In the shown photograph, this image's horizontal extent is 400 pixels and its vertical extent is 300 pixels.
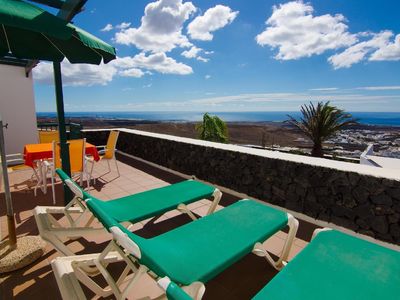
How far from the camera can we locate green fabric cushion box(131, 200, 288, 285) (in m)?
1.62

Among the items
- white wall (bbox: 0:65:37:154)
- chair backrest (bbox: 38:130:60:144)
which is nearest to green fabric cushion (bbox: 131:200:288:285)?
chair backrest (bbox: 38:130:60:144)

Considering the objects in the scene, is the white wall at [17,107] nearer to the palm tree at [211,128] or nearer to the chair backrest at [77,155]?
the chair backrest at [77,155]

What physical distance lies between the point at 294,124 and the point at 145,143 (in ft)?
34.3

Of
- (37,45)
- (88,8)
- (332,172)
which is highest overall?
(88,8)

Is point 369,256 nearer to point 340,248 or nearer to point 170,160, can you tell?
point 340,248

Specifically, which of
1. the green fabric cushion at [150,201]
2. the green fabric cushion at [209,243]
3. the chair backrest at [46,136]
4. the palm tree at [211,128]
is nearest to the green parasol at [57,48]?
the green fabric cushion at [150,201]

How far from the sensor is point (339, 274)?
162cm

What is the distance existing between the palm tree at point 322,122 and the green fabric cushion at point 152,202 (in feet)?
39.9

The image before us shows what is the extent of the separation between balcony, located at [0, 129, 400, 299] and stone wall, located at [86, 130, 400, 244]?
0.04 feet

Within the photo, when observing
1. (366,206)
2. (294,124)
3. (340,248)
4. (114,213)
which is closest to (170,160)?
(114,213)

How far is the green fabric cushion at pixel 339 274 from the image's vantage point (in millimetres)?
1438

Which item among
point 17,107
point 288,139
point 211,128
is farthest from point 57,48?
point 288,139

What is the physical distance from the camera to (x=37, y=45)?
318 cm

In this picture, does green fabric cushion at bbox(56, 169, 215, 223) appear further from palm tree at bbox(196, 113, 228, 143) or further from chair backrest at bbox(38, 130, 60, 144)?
palm tree at bbox(196, 113, 228, 143)
